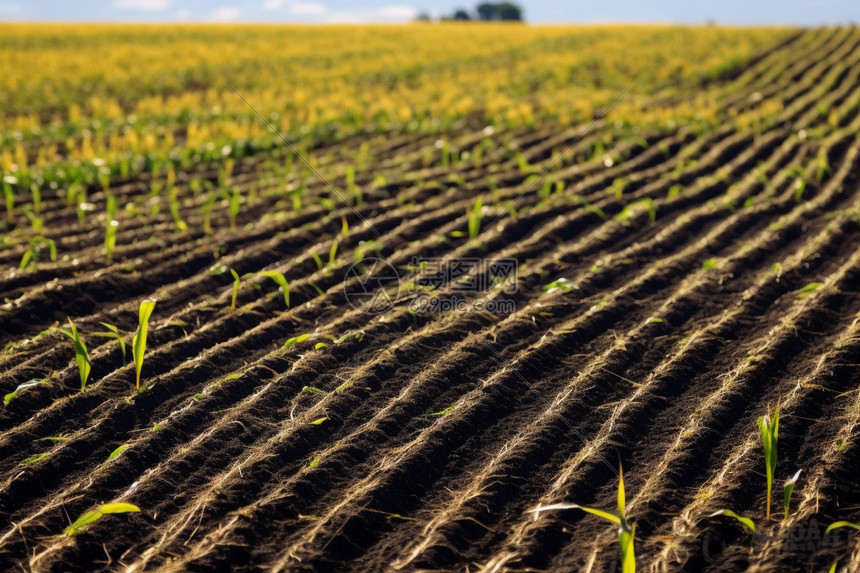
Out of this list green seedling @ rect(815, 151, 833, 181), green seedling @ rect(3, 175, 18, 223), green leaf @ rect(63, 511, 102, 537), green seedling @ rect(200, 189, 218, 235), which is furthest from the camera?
green seedling @ rect(815, 151, 833, 181)

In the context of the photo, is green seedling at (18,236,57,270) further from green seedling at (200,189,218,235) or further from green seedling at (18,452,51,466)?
green seedling at (18,452,51,466)

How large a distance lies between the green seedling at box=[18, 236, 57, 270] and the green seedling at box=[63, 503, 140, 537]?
3212mm

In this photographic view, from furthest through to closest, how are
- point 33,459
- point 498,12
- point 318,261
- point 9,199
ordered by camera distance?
1. point 498,12
2. point 9,199
3. point 318,261
4. point 33,459

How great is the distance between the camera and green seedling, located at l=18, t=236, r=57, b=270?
5650mm

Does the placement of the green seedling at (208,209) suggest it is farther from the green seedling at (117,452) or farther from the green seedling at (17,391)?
the green seedling at (117,452)

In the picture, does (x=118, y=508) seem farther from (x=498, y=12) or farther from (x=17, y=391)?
(x=498, y=12)

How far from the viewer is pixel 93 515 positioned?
2994 mm

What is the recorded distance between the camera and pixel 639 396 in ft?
13.2

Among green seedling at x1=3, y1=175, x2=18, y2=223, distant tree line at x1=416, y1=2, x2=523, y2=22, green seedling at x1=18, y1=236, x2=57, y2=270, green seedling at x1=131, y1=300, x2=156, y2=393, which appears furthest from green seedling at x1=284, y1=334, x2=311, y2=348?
distant tree line at x1=416, y1=2, x2=523, y2=22

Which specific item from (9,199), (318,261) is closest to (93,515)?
(318,261)

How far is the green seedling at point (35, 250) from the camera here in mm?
5650

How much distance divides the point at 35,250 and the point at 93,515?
3.69 meters

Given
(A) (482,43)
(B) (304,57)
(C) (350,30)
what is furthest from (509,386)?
(C) (350,30)

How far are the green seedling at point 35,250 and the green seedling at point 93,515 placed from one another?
10.5ft
